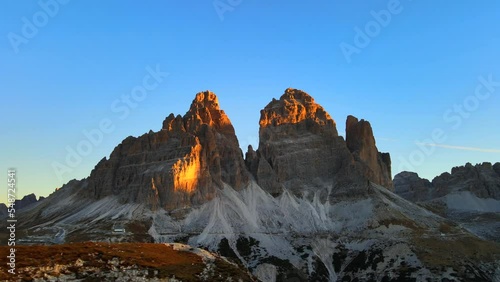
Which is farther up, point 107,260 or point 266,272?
point 107,260

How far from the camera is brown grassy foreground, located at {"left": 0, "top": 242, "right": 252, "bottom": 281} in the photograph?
193ft

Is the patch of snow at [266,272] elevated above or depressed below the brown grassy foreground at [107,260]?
below

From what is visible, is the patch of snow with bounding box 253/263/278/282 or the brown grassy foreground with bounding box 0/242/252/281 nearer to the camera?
the brown grassy foreground with bounding box 0/242/252/281

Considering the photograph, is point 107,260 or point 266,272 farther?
point 266,272

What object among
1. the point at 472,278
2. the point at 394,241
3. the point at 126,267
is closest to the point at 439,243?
the point at 394,241

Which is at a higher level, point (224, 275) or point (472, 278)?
point (224, 275)

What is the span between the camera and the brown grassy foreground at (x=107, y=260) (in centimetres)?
5881

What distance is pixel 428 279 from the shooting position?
155 meters

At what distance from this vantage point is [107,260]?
65938 mm

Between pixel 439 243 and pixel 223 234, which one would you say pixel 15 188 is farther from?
pixel 439 243

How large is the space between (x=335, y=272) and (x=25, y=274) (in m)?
142

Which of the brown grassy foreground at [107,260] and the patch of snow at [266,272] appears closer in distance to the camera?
the brown grassy foreground at [107,260]

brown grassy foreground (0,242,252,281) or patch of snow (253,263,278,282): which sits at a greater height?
brown grassy foreground (0,242,252,281)

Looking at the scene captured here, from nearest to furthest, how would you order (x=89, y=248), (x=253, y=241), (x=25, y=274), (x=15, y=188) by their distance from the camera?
(x=15, y=188) < (x=25, y=274) < (x=89, y=248) < (x=253, y=241)
